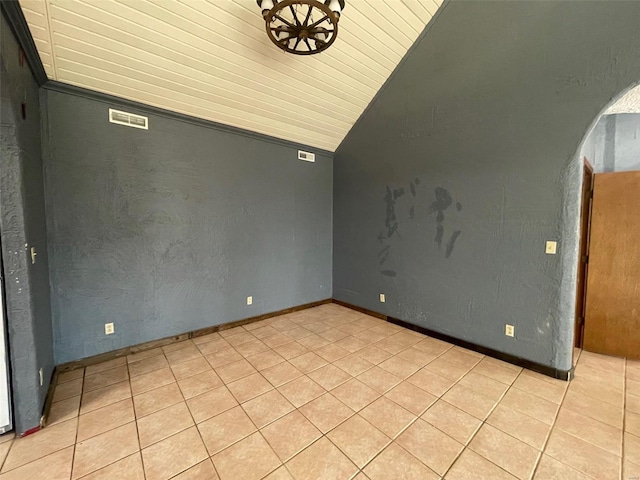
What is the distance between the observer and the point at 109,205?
2.53 m

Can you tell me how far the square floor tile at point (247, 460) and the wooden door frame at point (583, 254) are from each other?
132 inches

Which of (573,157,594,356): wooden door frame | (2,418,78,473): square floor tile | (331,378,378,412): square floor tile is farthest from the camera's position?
(573,157,594,356): wooden door frame

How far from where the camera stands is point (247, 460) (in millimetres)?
1505

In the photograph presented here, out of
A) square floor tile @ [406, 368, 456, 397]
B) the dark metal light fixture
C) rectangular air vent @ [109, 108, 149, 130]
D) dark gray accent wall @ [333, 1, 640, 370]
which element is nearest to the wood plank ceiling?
rectangular air vent @ [109, 108, 149, 130]

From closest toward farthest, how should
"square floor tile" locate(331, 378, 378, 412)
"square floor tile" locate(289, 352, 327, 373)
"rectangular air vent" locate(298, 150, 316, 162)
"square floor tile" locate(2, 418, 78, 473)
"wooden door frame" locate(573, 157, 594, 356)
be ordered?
"square floor tile" locate(2, 418, 78, 473) → "square floor tile" locate(331, 378, 378, 412) → "square floor tile" locate(289, 352, 327, 373) → "wooden door frame" locate(573, 157, 594, 356) → "rectangular air vent" locate(298, 150, 316, 162)

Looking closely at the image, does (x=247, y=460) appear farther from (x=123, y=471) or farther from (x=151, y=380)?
(x=151, y=380)

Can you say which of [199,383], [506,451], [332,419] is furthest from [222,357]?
[506,451]

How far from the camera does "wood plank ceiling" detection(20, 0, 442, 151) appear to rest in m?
1.92

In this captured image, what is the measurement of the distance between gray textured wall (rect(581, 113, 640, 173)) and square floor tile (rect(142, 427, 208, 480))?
4816mm

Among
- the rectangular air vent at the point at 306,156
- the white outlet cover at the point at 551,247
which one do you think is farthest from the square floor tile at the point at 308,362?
the rectangular air vent at the point at 306,156

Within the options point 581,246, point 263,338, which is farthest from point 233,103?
point 581,246

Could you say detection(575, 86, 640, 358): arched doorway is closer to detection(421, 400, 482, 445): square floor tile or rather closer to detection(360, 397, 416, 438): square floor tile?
detection(421, 400, 482, 445): square floor tile

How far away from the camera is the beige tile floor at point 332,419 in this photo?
1465mm

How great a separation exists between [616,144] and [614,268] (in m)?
1.72
